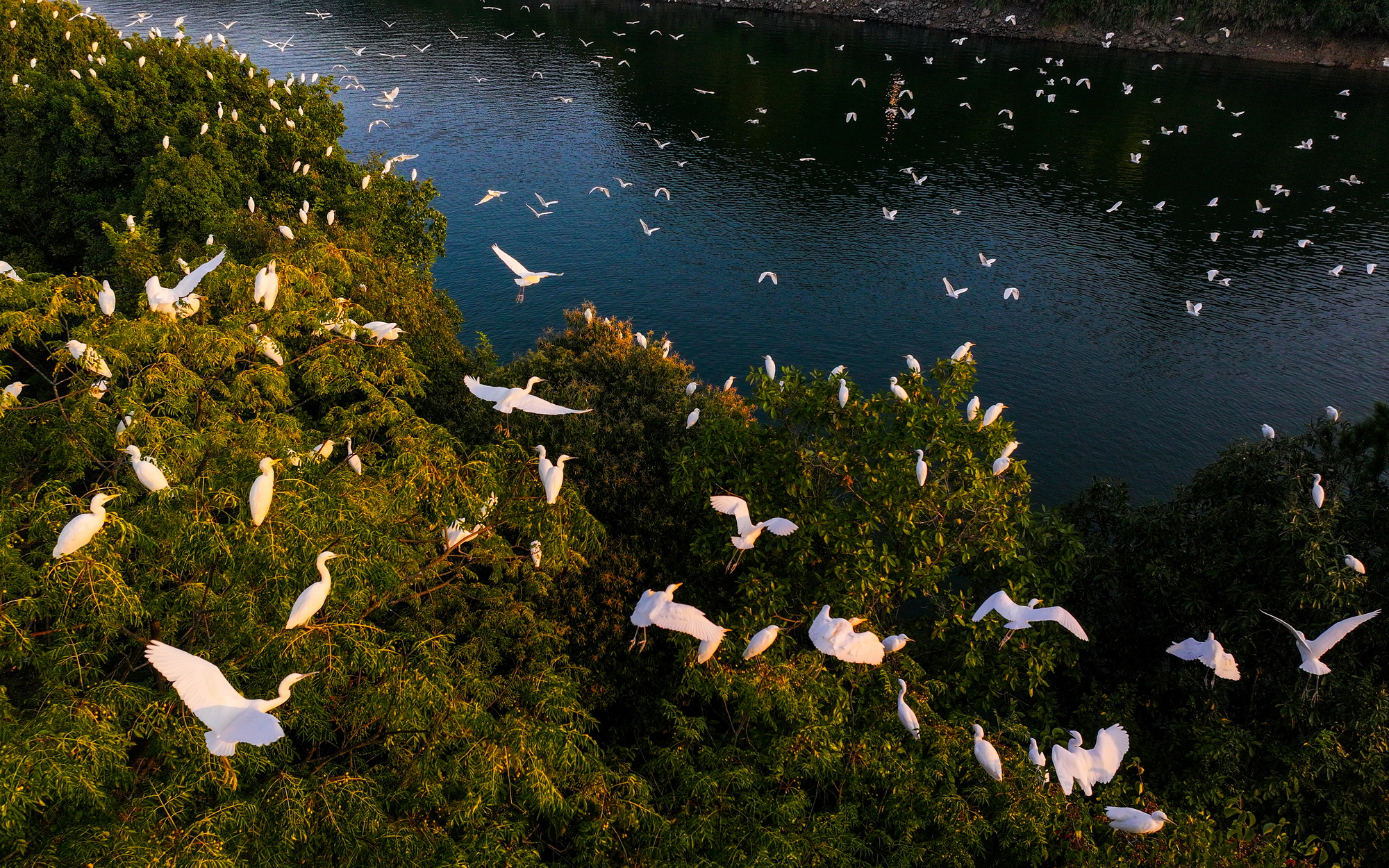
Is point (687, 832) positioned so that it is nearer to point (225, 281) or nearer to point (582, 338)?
point (225, 281)

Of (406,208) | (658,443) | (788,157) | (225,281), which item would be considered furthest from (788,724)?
(788,157)

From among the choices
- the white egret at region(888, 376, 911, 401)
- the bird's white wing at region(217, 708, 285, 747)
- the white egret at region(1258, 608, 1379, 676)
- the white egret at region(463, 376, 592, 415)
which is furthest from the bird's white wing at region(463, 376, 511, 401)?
the white egret at region(1258, 608, 1379, 676)

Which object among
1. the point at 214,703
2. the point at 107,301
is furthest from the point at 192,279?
the point at 214,703

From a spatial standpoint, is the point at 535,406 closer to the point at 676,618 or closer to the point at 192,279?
the point at 676,618

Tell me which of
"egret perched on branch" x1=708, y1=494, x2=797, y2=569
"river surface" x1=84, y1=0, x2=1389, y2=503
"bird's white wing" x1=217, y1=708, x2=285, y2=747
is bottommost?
"river surface" x1=84, y1=0, x2=1389, y2=503

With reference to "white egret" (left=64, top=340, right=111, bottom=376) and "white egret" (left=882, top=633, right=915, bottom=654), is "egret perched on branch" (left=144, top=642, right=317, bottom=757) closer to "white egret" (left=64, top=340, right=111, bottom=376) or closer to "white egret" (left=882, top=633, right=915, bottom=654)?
"white egret" (left=64, top=340, right=111, bottom=376)

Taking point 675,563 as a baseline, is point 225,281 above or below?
above

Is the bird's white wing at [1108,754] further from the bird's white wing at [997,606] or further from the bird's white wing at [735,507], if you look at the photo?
the bird's white wing at [735,507]
